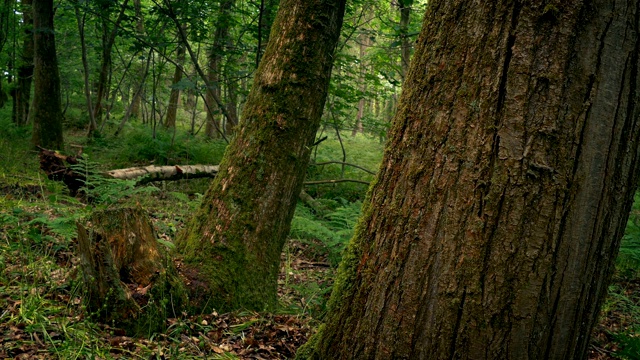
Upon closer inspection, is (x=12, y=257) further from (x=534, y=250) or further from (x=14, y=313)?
(x=534, y=250)

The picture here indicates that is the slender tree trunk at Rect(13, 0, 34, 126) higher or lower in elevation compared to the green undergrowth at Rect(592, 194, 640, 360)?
higher

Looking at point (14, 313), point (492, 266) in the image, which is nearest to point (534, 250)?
point (492, 266)

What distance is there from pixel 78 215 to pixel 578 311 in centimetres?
391

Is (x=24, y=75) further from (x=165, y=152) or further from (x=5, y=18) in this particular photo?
(x=165, y=152)

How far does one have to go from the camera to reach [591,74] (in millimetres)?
1396

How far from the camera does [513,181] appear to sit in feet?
4.70

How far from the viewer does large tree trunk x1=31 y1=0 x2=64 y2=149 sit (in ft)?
26.8

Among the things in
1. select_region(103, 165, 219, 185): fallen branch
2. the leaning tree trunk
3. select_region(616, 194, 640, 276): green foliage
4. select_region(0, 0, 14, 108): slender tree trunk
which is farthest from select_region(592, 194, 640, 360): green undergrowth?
select_region(0, 0, 14, 108): slender tree trunk

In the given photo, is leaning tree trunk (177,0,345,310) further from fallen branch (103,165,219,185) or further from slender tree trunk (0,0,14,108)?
slender tree trunk (0,0,14,108)

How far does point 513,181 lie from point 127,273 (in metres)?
2.45

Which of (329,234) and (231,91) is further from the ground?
(231,91)

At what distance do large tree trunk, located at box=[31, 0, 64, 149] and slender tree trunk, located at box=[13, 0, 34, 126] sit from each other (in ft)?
11.9

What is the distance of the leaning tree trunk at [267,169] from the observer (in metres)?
3.23

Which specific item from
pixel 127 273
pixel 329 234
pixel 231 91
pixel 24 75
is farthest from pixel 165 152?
pixel 127 273
